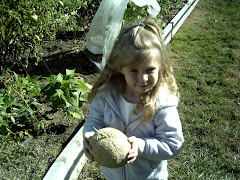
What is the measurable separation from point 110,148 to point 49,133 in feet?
6.33

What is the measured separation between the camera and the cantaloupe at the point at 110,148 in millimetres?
1868

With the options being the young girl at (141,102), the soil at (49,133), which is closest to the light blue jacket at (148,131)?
the young girl at (141,102)

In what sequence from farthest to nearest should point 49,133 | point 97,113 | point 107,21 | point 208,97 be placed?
point 208,97, point 107,21, point 49,133, point 97,113

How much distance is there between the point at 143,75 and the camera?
2020 millimetres

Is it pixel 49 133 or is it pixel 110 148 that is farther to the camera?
pixel 49 133

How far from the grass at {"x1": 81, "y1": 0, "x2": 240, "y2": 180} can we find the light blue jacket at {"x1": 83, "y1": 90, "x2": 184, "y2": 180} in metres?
0.99

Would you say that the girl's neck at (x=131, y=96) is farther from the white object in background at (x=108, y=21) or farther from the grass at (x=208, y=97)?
the white object in background at (x=108, y=21)

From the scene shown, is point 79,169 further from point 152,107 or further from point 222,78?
point 222,78

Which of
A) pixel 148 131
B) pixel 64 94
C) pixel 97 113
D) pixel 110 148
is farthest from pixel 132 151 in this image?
pixel 64 94

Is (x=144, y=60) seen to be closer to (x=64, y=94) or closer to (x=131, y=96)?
(x=131, y=96)

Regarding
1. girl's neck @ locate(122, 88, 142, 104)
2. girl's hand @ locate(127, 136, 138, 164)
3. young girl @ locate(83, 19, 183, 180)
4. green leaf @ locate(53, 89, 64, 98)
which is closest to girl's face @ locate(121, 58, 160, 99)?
young girl @ locate(83, 19, 183, 180)

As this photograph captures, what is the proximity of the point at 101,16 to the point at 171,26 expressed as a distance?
9.57 ft

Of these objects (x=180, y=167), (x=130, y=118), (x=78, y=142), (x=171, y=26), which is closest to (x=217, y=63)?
(x=171, y=26)

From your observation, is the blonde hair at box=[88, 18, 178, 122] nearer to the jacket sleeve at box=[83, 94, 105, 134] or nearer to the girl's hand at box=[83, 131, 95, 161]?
the jacket sleeve at box=[83, 94, 105, 134]
